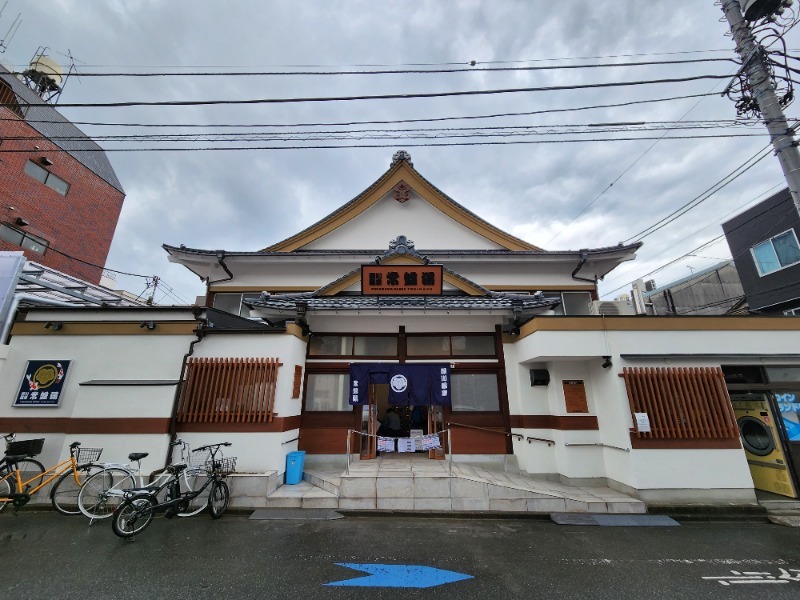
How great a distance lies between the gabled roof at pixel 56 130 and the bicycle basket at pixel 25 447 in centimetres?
1984

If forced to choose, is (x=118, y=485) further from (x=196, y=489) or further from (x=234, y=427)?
(x=234, y=427)

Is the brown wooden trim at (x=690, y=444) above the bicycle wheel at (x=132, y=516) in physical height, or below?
above

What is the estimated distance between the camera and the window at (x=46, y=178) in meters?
20.3

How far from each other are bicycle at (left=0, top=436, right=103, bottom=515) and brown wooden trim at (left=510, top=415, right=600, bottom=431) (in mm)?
9871

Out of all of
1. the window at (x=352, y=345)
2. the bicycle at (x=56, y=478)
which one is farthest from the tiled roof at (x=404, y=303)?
the bicycle at (x=56, y=478)

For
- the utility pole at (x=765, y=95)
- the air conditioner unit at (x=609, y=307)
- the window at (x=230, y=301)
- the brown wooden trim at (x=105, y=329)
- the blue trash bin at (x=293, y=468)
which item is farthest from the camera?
the window at (x=230, y=301)

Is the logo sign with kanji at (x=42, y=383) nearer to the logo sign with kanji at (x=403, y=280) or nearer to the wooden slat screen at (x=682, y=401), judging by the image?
the logo sign with kanji at (x=403, y=280)

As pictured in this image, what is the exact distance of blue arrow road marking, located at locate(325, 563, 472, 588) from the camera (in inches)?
166

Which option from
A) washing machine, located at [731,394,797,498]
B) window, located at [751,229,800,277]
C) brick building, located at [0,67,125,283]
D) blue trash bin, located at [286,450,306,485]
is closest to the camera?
washing machine, located at [731,394,797,498]

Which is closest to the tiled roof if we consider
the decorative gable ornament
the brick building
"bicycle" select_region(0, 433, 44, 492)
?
"bicycle" select_region(0, 433, 44, 492)

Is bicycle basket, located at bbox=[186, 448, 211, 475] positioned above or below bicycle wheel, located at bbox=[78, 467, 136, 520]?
above

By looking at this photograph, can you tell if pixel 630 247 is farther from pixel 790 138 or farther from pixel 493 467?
pixel 493 467

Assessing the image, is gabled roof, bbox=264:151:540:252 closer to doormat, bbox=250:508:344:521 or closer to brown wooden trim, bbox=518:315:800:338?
brown wooden trim, bbox=518:315:800:338

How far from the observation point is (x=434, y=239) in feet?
42.6
